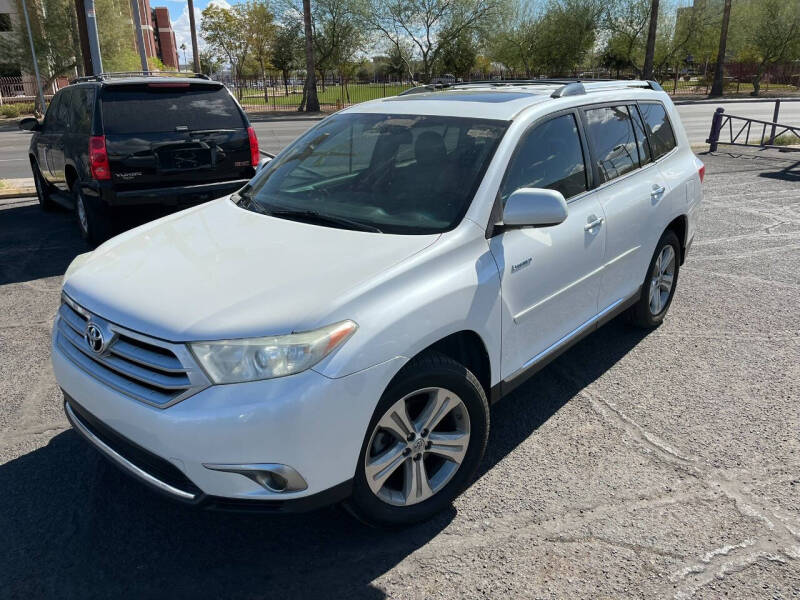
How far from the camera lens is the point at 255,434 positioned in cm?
226

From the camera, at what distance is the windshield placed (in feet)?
→ 10.4

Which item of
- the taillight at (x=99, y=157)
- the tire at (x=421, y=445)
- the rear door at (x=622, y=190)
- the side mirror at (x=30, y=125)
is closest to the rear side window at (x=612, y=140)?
the rear door at (x=622, y=190)

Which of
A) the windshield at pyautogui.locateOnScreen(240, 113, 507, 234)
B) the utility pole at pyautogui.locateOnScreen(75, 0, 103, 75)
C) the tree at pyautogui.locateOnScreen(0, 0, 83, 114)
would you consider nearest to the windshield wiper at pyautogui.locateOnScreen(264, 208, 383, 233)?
the windshield at pyautogui.locateOnScreen(240, 113, 507, 234)

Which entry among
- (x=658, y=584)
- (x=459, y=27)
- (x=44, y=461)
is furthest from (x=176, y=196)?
(x=459, y=27)

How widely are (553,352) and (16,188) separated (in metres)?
10.4

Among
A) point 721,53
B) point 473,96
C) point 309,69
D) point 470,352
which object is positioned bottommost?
point 470,352

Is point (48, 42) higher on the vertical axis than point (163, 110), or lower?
higher

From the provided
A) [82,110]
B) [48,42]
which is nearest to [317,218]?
[82,110]

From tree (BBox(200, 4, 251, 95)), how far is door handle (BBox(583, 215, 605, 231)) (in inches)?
2427

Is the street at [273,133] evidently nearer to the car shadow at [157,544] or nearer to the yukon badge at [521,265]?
the car shadow at [157,544]

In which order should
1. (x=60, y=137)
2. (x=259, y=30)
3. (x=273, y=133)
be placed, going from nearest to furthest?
(x=60, y=137) → (x=273, y=133) → (x=259, y=30)

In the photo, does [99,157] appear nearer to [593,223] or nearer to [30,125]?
[30,125]

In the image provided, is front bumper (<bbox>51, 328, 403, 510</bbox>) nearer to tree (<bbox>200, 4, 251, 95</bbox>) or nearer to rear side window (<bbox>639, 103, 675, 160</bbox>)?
rear side window (<bbox>639, 103, 675, 160</bbox>)

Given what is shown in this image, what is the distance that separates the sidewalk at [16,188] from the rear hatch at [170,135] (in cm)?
492
